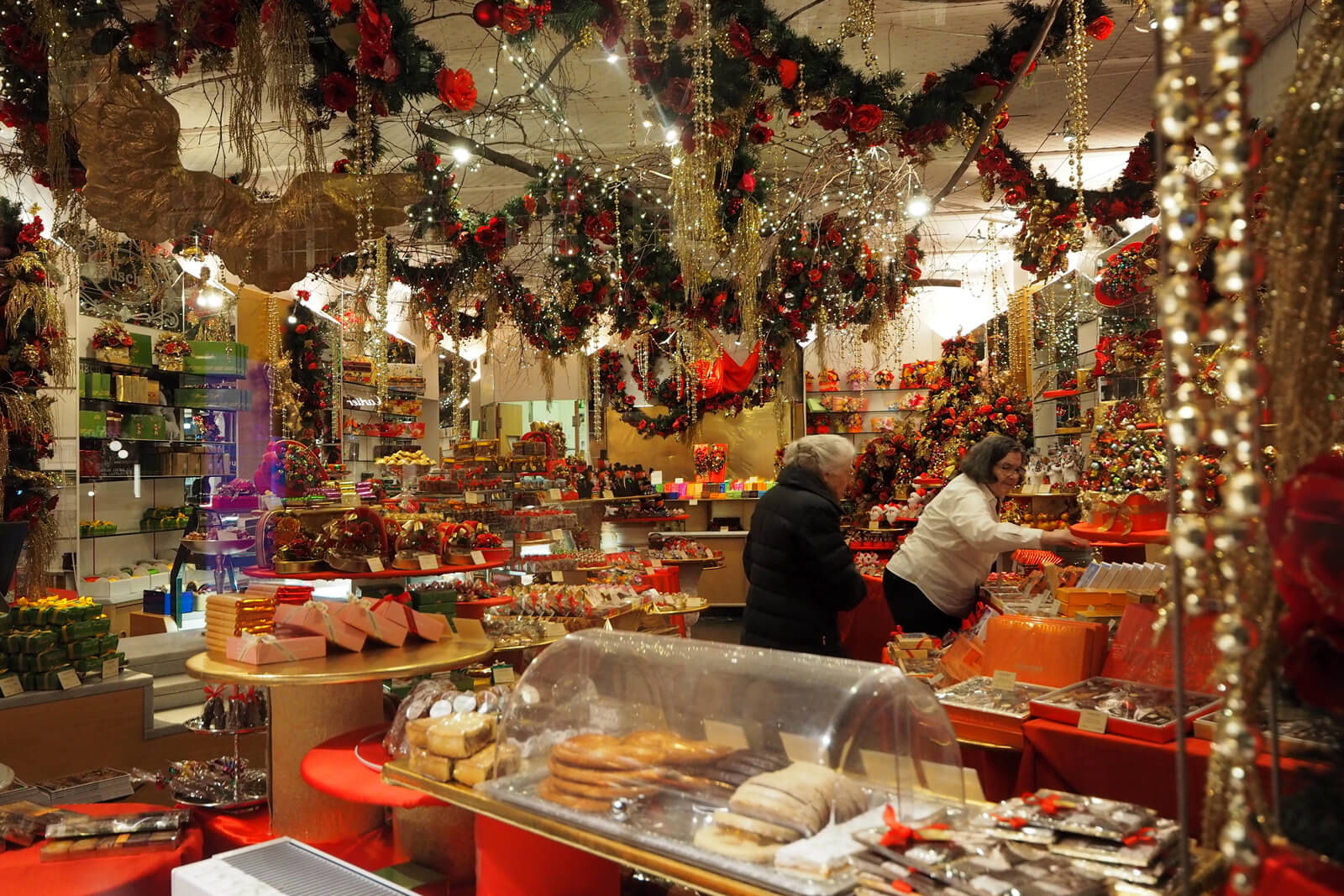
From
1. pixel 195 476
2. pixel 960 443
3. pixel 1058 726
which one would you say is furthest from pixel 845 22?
pixel 195 476

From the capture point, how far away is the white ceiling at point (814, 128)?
5.24 meters

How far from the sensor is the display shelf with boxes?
4.93 feet

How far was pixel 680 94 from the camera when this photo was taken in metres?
3.67

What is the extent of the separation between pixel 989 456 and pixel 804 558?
1034mm

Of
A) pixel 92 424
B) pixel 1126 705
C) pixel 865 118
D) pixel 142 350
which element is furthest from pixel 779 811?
pixel 142 350

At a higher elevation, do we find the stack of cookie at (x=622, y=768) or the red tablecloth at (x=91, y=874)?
the stack of cookie at (x=622, y=768)

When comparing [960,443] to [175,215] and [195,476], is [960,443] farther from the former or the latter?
[195,476]

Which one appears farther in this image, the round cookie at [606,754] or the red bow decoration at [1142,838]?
the round cookie at [606,754]

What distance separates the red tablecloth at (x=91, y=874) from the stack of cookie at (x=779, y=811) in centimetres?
149

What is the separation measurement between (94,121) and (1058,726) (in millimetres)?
3703

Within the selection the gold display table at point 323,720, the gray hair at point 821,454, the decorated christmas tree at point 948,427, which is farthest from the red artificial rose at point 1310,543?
the decorated christmas tree at point 948,427

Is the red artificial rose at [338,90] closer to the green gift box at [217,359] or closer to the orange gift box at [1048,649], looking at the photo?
the orange gift box at [1048,649]

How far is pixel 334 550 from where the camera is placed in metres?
3.38

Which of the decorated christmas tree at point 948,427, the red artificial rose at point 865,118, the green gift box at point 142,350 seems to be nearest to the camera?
the red artificial rose at point 865,118
